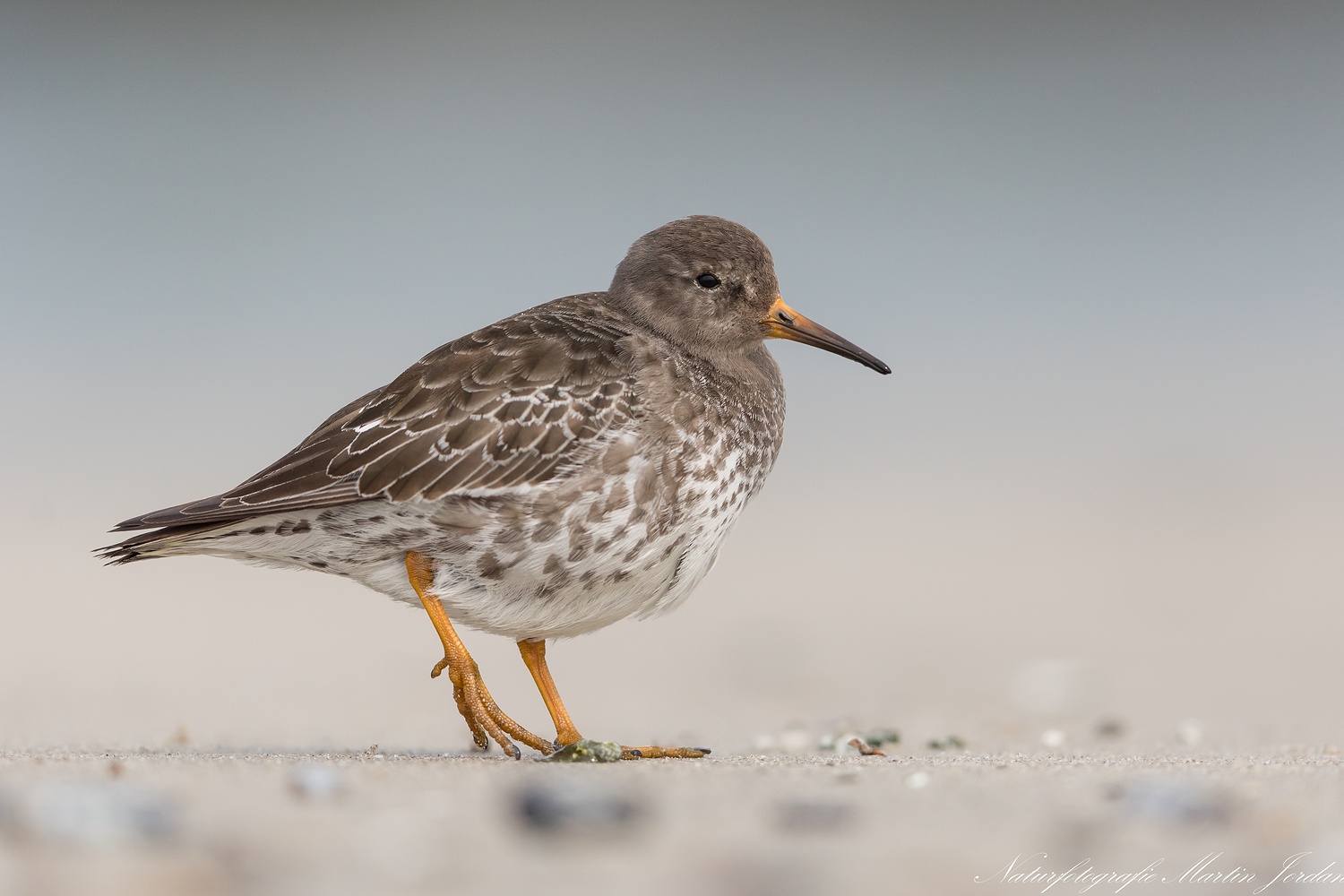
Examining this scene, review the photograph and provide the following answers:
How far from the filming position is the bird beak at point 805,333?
6.25 metres

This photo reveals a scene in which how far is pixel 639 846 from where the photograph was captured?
317cm

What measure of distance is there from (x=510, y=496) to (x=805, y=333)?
75.8 inches

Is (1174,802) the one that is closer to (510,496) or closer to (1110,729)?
(510,496)

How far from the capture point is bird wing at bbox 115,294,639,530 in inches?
197

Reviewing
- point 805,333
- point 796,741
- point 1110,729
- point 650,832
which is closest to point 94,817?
point 650,832

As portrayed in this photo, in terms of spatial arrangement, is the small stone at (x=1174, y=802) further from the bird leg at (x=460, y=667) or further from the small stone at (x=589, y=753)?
the bird leg at (x=460, y=667)

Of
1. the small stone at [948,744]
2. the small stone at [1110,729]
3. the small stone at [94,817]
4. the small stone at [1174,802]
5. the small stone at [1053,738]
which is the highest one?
the small stone at [94,817]

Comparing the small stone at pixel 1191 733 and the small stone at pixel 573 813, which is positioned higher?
the small stone at pixel 573 813

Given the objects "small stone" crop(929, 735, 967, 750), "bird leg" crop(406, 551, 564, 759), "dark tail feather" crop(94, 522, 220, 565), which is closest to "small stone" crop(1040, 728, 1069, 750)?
"small stone" crop(929, 735, 967, 750)

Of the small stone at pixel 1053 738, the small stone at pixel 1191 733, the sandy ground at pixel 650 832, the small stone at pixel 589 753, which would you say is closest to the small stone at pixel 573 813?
the sandy ground at pixel 650 832

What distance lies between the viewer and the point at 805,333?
6340 mm

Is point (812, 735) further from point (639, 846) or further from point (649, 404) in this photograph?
point (639, 846)

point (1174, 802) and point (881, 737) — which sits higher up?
point (1174, 802)

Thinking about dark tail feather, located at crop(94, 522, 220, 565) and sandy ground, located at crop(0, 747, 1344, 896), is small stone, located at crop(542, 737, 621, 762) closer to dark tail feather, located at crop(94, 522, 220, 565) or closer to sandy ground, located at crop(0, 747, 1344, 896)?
sandy ground, located at crop(0, 747, 1344, 896)
